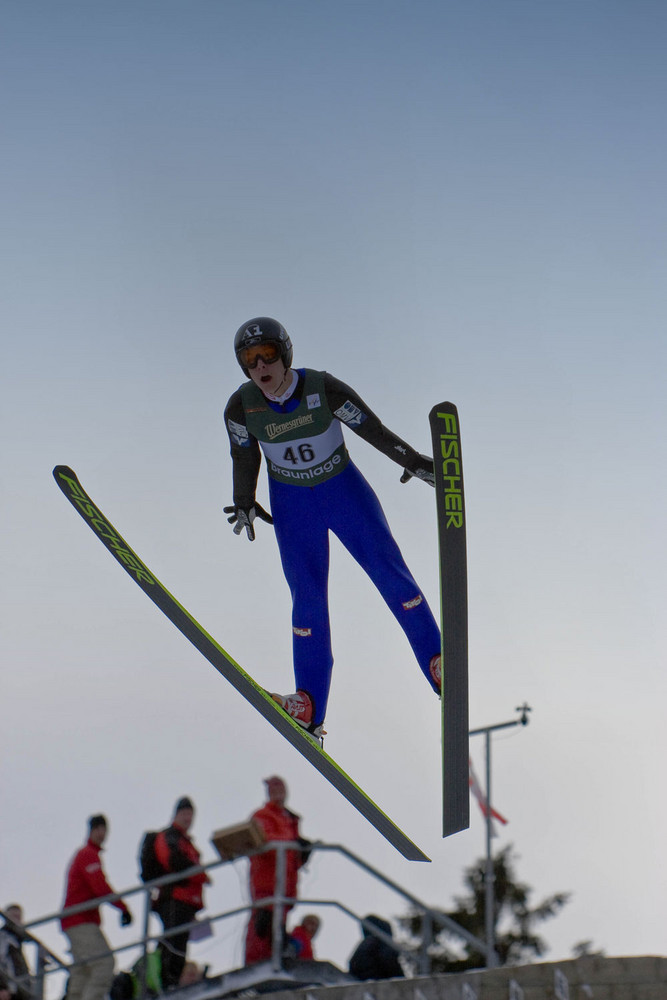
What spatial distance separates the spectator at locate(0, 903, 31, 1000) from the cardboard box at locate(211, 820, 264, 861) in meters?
1.51

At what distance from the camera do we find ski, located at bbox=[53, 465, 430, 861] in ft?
20.7

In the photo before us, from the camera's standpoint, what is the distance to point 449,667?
5969 mm

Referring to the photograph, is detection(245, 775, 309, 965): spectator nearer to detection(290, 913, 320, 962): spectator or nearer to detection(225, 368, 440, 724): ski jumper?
detection(290, 913, 320, 962): spectator

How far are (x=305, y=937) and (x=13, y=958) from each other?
77.3 inches

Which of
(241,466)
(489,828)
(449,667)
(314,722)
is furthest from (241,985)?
(489,828)

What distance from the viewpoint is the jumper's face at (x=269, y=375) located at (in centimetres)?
636

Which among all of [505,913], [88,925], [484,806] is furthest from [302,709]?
[505,913]

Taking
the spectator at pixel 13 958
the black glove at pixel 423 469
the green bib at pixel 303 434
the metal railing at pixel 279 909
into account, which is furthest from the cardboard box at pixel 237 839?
Result: the black glove at pixel 423 469

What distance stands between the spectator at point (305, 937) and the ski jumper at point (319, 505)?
1.11 m

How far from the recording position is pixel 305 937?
6074 mm

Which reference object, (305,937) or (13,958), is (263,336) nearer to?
(305,937)

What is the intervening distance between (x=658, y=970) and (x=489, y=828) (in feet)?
31.0

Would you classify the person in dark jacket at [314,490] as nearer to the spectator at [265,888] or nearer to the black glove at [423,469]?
the black glove at [423,469]

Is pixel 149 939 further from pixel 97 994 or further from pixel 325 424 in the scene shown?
pixel 325 424
